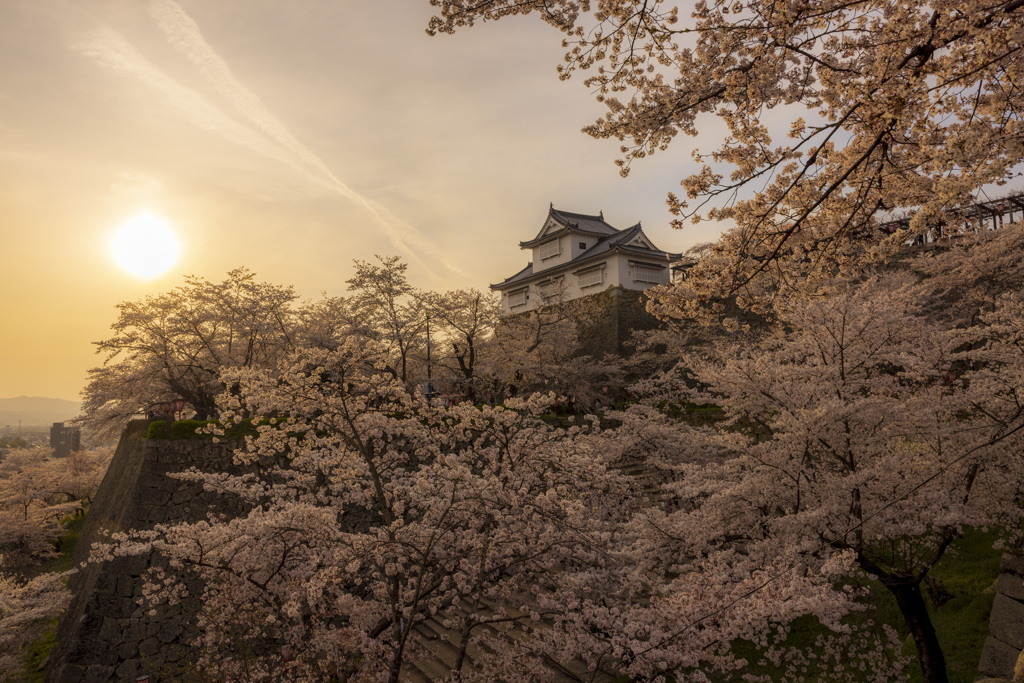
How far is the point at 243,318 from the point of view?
21.5 metres

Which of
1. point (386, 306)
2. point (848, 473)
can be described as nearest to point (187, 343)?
point (386, 306)

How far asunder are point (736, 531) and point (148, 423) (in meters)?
16.1

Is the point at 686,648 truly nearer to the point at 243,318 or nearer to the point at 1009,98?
the point at 1009,98

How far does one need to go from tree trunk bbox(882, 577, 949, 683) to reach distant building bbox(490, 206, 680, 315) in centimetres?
2445

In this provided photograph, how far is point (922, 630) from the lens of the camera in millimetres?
7473

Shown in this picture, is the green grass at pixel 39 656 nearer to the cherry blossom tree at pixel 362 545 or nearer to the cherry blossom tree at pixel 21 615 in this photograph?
the cherry blossom tree at pixel 21 615

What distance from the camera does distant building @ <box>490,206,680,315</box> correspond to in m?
32.7

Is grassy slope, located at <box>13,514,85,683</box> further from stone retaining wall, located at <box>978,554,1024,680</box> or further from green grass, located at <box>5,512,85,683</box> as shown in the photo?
stone retaining wall, located at <box>978,554,1024,680</box>

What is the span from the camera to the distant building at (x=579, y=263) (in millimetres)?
32734

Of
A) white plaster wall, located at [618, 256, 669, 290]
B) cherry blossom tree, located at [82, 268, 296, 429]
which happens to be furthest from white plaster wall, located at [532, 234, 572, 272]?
cherry blossom tree, located at [82, 268, 296, 429]

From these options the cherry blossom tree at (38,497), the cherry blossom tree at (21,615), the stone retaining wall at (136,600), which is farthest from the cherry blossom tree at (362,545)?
the cherry blossom tree at (38,497)

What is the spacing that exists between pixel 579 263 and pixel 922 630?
93.0 ft

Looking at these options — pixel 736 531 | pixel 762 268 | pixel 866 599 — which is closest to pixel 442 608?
pixel 736 531

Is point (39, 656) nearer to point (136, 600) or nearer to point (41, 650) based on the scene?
point (41, 650)
